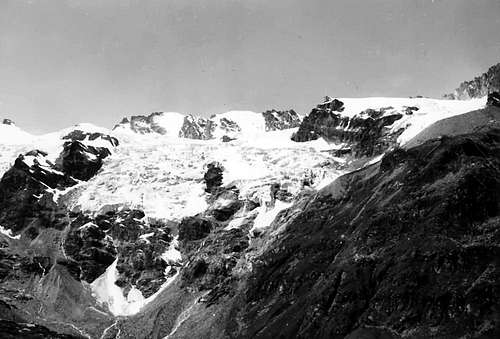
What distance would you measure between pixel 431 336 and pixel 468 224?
4881 centimetres

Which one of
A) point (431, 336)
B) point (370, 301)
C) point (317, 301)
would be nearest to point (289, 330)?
point (317, 301)

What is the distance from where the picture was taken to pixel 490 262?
167875mm

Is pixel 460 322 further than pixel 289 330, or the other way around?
pixel 289 330

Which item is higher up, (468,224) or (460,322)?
(468,224)

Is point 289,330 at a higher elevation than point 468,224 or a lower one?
lower

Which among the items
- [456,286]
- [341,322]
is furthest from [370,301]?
[456,286]

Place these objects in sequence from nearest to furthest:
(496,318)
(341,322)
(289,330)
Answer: (496,318), (341,322), (289,330)

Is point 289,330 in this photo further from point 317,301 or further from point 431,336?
point 431,336

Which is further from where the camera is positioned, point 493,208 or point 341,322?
point 493,208

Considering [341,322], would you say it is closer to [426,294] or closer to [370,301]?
[370,301]

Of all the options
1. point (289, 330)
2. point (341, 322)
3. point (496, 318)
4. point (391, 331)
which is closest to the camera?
point (496, 318)

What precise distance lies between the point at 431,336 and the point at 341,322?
A: 32.2 m

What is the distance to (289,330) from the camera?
19438 cm

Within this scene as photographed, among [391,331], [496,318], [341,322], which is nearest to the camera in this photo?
[496,318]
